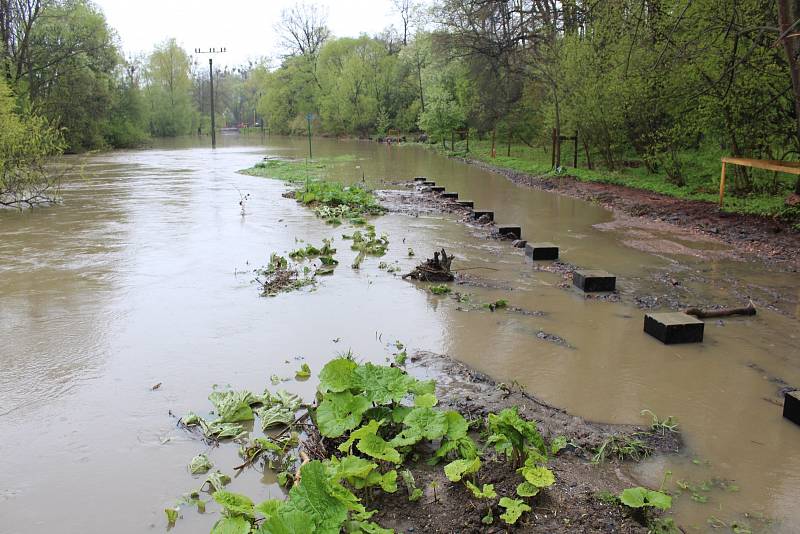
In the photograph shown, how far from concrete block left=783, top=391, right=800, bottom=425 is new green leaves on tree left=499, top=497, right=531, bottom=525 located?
2.64m

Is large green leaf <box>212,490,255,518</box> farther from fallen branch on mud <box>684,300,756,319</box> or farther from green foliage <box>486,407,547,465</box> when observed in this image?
fallen branch on mud <box>684,300,756,319</box>

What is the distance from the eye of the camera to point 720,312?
7234mm

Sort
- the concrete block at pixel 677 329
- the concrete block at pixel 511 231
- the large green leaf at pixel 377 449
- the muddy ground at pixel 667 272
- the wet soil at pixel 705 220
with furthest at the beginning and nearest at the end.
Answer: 1. the concrete block at pixel 511 231
2. the wet soil at pixel 705 220
3. the muddy ground at pixel 667 272
4. the concrete block at pixel 677 329
5. the large green leaf at pixel 377 449

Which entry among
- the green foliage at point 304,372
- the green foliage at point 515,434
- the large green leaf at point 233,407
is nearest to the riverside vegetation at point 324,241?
the green foliage at point 304,372

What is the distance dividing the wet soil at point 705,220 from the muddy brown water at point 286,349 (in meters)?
0.74

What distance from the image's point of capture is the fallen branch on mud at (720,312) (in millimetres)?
7163

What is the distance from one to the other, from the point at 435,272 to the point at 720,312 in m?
3.56

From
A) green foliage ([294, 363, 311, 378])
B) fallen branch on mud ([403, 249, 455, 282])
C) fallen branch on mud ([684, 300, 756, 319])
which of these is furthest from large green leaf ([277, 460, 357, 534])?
fallen branch on mud ([403, 249, 455, 282])

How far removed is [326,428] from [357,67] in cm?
6399

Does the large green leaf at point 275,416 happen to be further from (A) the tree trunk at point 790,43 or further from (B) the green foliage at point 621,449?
(A) the tree trunk at point 790,43

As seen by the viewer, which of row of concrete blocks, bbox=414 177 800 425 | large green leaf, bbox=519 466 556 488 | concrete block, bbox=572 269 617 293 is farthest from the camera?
concrete block, bbox=572 269 617 293

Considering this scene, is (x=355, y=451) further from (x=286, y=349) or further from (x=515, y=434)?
(x=286, y=349)

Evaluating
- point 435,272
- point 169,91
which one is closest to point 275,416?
point 435,272

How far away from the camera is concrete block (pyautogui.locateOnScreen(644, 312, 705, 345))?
6305 millimetres
